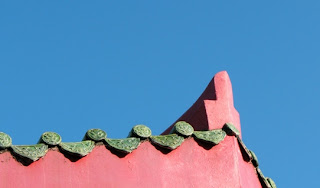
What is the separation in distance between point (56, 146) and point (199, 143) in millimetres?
1301

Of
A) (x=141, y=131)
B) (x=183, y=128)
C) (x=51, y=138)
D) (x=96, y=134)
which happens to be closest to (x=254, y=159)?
(x=183, y=128)

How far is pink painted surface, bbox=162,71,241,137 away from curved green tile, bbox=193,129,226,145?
0.09 meters

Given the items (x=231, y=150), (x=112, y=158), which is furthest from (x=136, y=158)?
(x=231, y=150)

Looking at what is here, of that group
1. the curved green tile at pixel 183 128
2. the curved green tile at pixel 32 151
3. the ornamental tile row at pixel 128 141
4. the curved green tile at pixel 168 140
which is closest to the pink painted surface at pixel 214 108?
→ the ornamental tile row at pixel 128 141

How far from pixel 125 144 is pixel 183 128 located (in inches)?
22.3

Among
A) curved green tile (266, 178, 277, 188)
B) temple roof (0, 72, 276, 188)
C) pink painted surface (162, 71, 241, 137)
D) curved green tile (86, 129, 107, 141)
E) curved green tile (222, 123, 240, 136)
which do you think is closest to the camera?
temple roof (0, 72, 276, 188)

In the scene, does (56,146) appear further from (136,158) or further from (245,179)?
(245,179)

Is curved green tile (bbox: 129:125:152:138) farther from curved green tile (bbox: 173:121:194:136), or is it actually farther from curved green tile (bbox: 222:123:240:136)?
curved green tile (bbox: 222:123:240:136)

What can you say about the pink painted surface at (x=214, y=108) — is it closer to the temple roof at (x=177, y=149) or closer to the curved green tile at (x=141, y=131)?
the temple roof at (x=177, y=149)

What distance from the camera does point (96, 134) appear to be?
9.54 m

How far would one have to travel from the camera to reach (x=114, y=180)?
371 inches

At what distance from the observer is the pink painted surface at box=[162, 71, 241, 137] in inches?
396

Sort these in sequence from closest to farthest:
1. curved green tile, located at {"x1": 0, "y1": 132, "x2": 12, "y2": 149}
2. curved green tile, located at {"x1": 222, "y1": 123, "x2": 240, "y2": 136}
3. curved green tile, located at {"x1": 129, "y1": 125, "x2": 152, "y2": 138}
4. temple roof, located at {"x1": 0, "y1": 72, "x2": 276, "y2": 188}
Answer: curved green tile, located at {"x1": 0, "y1": 132, "x2": 12, "y2": 149}
temple roof, located at {"x1": 0, "y1": 72, "x2": 276, "y2": 188}
curved green tile, located at {"x1": 129, "y1": 125, "x2": 152, "y2": 138}
curved green tile, located at {"x1": 222, "y1": 123, "x2": 240, "y2": 136}

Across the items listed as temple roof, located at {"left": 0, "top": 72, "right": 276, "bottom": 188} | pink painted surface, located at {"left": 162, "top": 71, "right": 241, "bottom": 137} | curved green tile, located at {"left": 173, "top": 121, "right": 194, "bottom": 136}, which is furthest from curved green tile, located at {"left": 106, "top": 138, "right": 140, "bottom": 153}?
pink painted surface, located at {"left": 162, "top": 71, "right": 241, "bottom": 137}
